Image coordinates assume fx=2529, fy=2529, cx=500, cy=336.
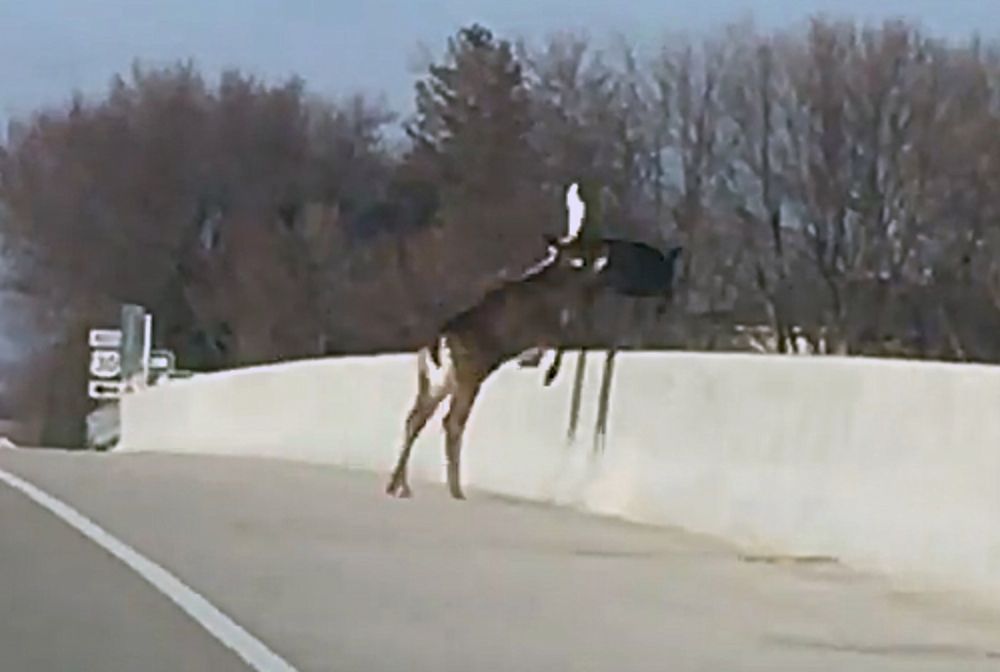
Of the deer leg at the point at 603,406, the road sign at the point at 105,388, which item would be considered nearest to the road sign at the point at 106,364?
the road sign at the point at 105,388

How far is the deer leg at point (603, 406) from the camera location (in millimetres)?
20531

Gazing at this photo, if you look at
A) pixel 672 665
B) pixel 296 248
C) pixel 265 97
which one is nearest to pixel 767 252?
pixel 296 248

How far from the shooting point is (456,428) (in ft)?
74.8

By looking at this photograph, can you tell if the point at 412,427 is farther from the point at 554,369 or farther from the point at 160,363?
the point at 160,363

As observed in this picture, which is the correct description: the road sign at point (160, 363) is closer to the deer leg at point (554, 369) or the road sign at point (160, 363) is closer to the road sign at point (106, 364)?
the road sign at point (106, 364)

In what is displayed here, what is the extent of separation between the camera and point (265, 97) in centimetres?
8688

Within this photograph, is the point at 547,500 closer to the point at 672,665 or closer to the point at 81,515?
the point at 81,515

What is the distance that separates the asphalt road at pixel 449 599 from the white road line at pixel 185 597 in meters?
0.08

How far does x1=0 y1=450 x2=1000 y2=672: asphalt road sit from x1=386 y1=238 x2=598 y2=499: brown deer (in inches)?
70.8

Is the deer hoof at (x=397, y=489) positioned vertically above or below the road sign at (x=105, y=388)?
above

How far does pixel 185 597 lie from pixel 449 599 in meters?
1.48

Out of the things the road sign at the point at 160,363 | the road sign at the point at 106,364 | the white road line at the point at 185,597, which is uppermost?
the white road line at the point at 185,597

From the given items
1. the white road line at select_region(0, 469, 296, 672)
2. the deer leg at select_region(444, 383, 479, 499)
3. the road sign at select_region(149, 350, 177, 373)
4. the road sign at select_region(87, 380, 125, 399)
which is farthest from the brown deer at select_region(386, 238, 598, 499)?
the road sign at select_region(87, 380, 125, 399)

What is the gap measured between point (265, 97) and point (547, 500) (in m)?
66.4
